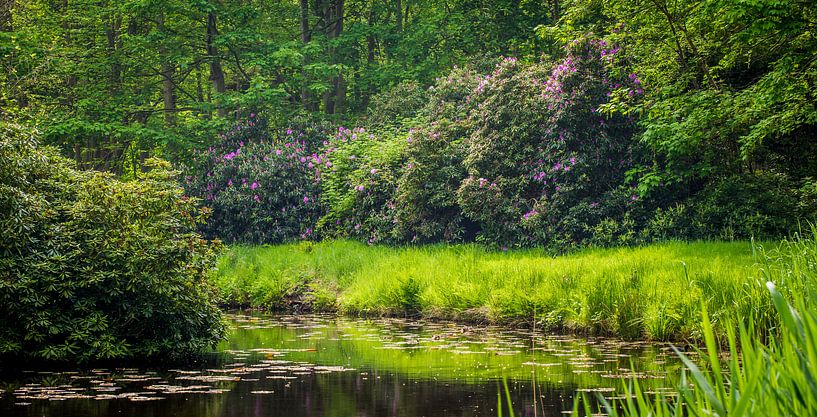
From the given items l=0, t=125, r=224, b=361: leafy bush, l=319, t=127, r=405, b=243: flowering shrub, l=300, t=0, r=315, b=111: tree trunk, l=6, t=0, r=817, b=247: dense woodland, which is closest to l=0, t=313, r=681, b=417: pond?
l=0, t=125, r=224, b=361: leafy bush

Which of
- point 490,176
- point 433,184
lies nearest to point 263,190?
point 433,184

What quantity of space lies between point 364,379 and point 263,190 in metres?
14.9

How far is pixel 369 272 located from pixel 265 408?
9.53m

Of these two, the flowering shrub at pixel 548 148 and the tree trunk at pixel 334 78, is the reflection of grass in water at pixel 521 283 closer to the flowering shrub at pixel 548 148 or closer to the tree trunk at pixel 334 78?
the flowering shrub at pixel 548 148

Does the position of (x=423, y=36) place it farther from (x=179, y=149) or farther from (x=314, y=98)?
(x=179, y=149)

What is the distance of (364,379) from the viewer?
8.91 metres

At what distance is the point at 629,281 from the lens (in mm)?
12211

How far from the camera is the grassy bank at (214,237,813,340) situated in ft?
35.3

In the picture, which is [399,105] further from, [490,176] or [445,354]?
[445,354]

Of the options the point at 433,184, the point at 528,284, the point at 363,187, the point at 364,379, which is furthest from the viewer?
the point at 363,187

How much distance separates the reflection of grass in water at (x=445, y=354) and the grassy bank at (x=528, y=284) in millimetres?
735

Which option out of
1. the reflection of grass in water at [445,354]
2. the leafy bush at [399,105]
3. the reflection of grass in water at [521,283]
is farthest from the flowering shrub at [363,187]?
the reflection of grass in water at [445,354]

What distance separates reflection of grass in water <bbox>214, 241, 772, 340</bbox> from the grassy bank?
20 mm

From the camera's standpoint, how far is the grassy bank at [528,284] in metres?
10.8
